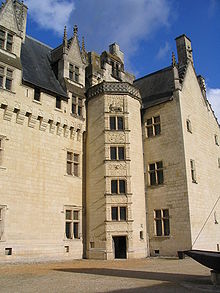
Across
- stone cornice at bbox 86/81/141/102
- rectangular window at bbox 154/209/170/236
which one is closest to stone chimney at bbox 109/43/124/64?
stone cornice at bbox 86/81/141/102

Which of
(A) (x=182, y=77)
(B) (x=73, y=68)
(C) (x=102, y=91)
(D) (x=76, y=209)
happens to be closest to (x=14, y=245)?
(D) (x=76, y=209)

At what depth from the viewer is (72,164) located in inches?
789

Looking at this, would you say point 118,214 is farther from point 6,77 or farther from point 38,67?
point 38,67

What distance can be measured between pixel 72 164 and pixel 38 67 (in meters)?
6.95

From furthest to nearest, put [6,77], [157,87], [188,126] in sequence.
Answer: [157,87]
[188,126]
[6,77]

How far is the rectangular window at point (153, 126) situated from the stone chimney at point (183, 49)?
5.68m

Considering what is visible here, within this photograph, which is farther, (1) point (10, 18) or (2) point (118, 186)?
(2) point (118, 186)

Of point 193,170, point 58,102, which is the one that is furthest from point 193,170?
point 58,102

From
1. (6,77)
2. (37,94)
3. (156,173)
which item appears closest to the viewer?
(6,77)

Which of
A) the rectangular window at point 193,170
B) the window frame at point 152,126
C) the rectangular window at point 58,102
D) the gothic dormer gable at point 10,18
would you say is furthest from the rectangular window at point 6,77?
the rectangular window at point 193,170

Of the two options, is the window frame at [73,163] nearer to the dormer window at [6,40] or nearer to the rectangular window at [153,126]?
the rectangular window at [153,126]

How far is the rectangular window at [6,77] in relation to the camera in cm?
1723

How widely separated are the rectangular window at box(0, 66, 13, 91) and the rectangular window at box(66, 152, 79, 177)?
18.5ft

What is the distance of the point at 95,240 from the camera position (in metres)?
18.8
